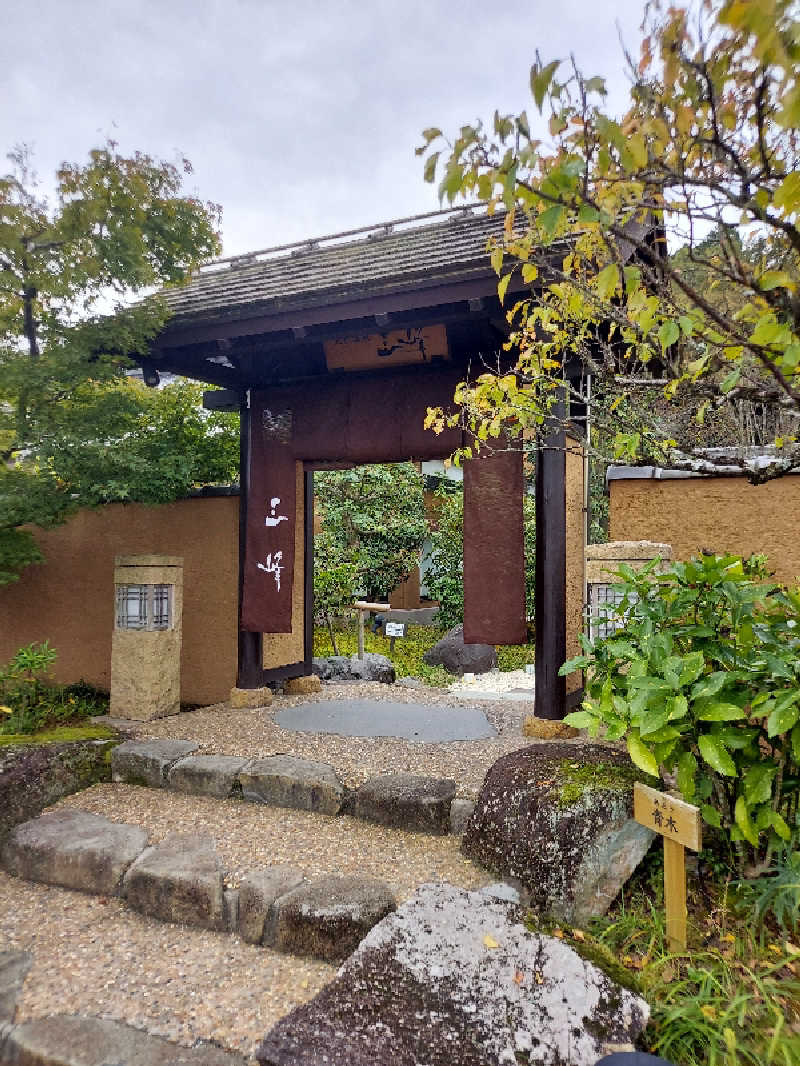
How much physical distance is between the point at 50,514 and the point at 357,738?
331 centimetres

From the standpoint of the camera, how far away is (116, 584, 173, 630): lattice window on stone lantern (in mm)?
5797

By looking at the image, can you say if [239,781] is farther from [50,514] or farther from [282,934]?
[50,514]

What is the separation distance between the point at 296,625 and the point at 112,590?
2.04 m

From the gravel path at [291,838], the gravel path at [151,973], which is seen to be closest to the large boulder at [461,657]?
the gravel path at [291,838]

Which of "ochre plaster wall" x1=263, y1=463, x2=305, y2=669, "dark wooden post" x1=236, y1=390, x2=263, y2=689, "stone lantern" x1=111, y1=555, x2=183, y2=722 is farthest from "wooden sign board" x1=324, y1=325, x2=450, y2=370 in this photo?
"stone lantern" x1=111, y1=555, x2=183, y2=722

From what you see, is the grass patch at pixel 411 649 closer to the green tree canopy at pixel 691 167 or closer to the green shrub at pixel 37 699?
the green shrub at pixel 37 699

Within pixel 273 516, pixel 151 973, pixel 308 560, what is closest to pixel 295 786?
pixel 151 973

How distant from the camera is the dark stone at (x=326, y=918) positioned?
2.60 m

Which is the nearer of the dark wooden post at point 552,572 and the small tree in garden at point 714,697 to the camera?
the small tree in garden at point 714,697

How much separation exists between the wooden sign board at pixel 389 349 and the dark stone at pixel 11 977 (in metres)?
4.64

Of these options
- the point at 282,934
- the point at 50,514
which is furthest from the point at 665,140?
the point at 50,514

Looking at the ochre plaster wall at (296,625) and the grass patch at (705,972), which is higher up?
the ochre plaster wall at (296,625)

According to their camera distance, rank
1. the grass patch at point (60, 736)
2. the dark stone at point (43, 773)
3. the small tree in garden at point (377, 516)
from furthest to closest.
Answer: the small tree in garden at point (377, 516)
the grass patch at point (60, 736)
the dark stone at point (43, 773)

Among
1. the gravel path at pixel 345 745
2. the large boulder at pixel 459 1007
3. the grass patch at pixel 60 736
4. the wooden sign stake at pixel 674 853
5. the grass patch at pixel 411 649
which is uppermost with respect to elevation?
the wooden sign stake at pixel 674 853
